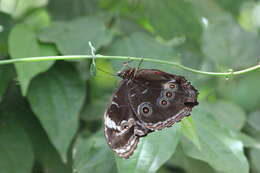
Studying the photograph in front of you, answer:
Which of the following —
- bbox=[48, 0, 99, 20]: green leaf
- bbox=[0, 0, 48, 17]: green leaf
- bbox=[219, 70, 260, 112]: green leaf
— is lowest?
bbox=[0, 0, 48, 17]: green leaf

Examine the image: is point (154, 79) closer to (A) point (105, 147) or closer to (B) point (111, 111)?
(B) point (111, 111)

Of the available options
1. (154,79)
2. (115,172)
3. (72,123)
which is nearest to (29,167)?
(72,123)

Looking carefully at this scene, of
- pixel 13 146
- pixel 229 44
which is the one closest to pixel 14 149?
pixel 13 146

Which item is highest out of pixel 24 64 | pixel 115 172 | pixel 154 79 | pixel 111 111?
pixel 154 79

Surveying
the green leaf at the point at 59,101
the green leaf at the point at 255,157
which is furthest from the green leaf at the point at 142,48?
the green leaf at the point at 255,157

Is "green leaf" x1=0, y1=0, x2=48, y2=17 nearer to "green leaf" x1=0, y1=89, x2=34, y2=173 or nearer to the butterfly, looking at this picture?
"green leaf" x1=0, y1=89, x2=34, y2=173

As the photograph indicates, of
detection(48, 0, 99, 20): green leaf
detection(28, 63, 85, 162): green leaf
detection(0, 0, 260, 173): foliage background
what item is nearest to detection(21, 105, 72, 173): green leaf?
detection(0, 0, 260, 173): foliage background

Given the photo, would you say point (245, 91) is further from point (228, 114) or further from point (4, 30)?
point (4, 30)
